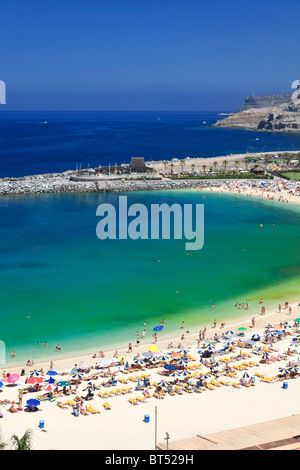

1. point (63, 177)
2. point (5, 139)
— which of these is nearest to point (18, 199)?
point (63, 177)

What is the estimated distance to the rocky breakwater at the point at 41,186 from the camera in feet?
285

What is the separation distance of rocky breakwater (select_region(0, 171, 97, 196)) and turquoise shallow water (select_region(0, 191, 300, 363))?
1505 centimetres

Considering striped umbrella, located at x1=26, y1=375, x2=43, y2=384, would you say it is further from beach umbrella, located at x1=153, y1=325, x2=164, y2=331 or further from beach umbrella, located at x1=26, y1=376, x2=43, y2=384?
beach umbrella, located at x1=153, y1=325, x2=164, y2=331

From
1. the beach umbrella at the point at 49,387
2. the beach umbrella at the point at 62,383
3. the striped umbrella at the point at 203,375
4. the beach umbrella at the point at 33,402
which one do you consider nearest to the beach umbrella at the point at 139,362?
the striped umbrella at the point at 203,375

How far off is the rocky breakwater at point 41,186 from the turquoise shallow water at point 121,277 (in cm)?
1505

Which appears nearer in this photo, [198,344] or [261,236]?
[198,344]

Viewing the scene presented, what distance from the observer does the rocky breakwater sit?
86938 mm

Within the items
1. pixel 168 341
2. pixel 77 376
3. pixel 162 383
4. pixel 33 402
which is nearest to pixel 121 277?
pixel 168 341

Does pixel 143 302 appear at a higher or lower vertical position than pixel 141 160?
lower

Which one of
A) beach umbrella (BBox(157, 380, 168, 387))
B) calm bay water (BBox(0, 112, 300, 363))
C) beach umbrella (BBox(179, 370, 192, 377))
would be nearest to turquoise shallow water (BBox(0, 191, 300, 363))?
calm bay water (BBox(0, 112, 300, 363))

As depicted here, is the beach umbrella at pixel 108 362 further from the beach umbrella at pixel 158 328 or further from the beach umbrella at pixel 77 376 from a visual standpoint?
the beach umbrella at pixel 158 328

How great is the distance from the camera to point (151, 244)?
57094mm
